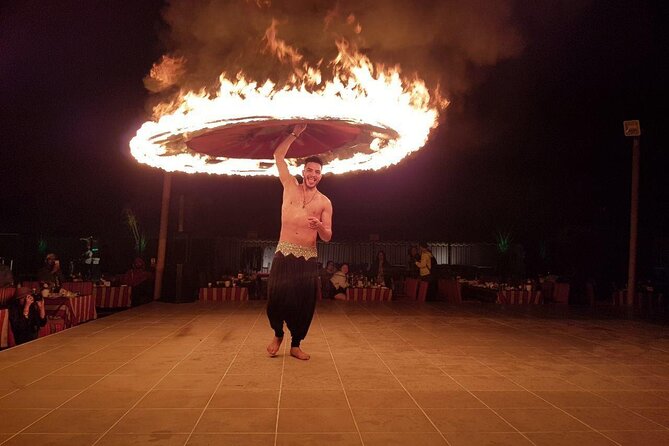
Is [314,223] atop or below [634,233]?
below

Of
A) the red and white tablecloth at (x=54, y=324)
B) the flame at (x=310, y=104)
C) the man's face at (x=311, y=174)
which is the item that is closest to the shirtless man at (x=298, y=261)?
the man's face at (x=311, y=174)

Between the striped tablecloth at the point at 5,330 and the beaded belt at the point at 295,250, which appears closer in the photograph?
the beaded belt at the point at 295,250

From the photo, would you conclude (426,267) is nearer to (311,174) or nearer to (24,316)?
(311,174)

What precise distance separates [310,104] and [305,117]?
18 cm

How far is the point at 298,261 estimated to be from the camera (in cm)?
502

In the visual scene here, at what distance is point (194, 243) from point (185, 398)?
28.7ft

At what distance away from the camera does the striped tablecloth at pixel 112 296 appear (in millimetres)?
11062

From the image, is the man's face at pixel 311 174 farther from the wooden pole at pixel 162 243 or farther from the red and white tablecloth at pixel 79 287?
the wooden pole at pixel 162 243

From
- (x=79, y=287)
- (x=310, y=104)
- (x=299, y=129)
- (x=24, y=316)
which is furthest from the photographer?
(x=79, y=287)

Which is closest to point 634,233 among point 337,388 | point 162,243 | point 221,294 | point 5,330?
point 221,294

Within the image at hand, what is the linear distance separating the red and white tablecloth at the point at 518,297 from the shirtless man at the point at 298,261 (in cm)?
806

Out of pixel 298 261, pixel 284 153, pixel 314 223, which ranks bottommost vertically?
pixel 298 261

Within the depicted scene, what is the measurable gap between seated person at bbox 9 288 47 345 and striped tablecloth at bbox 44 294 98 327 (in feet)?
1.92

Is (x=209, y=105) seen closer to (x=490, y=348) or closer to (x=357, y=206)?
(x=490, y=348)
